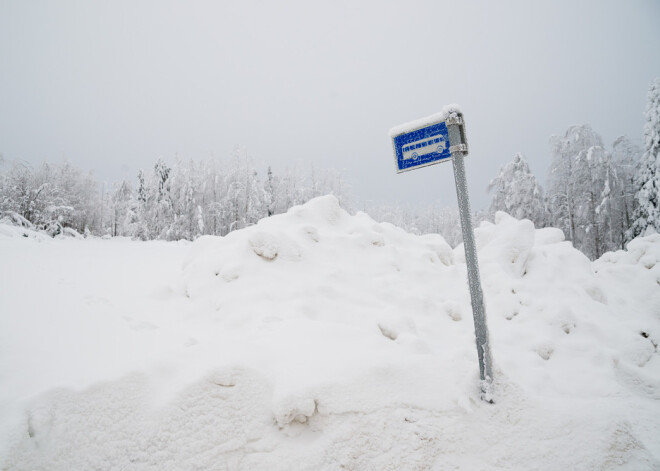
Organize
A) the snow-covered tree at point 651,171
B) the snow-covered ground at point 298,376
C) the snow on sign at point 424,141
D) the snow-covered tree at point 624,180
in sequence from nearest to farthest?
1. the snow-covered ground at point 298,376
2. the snow on sign at point 424,141
3. the snow-covered tree at point 651,171
4. the snow-covered tree at point 624,180

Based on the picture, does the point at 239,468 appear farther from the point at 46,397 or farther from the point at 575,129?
the point at 575,129

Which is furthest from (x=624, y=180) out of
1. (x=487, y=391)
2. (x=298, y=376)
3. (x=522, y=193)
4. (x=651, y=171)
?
(x=298, y=376)

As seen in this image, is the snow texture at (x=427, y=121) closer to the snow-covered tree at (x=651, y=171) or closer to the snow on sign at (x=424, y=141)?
the snow on sign at (x=424, y=141)

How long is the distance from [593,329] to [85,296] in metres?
7.28

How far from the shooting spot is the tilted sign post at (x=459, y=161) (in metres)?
2.73

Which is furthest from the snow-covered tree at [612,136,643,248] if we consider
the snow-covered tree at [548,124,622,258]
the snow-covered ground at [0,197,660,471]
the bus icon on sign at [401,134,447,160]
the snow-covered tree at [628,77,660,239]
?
the bus icon on sign at [401,134,447,160]

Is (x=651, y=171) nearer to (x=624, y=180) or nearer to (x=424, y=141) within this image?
(x=624, y=180)

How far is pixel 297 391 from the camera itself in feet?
7.86

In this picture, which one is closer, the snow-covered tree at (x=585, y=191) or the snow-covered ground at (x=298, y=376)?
the snow-covered ground at (x=298, y=376)

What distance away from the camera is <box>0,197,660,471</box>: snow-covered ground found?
6.88 feet

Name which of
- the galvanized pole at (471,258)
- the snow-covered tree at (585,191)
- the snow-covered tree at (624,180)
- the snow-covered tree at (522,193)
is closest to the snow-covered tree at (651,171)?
the snow-covered tree at (585,191)

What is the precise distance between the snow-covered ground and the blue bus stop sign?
72.2 inches

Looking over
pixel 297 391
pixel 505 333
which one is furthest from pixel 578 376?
pixel 297 391

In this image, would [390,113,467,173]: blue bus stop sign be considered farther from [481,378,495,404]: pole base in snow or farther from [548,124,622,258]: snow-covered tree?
[548,124,622,258]: snow-covered tree
